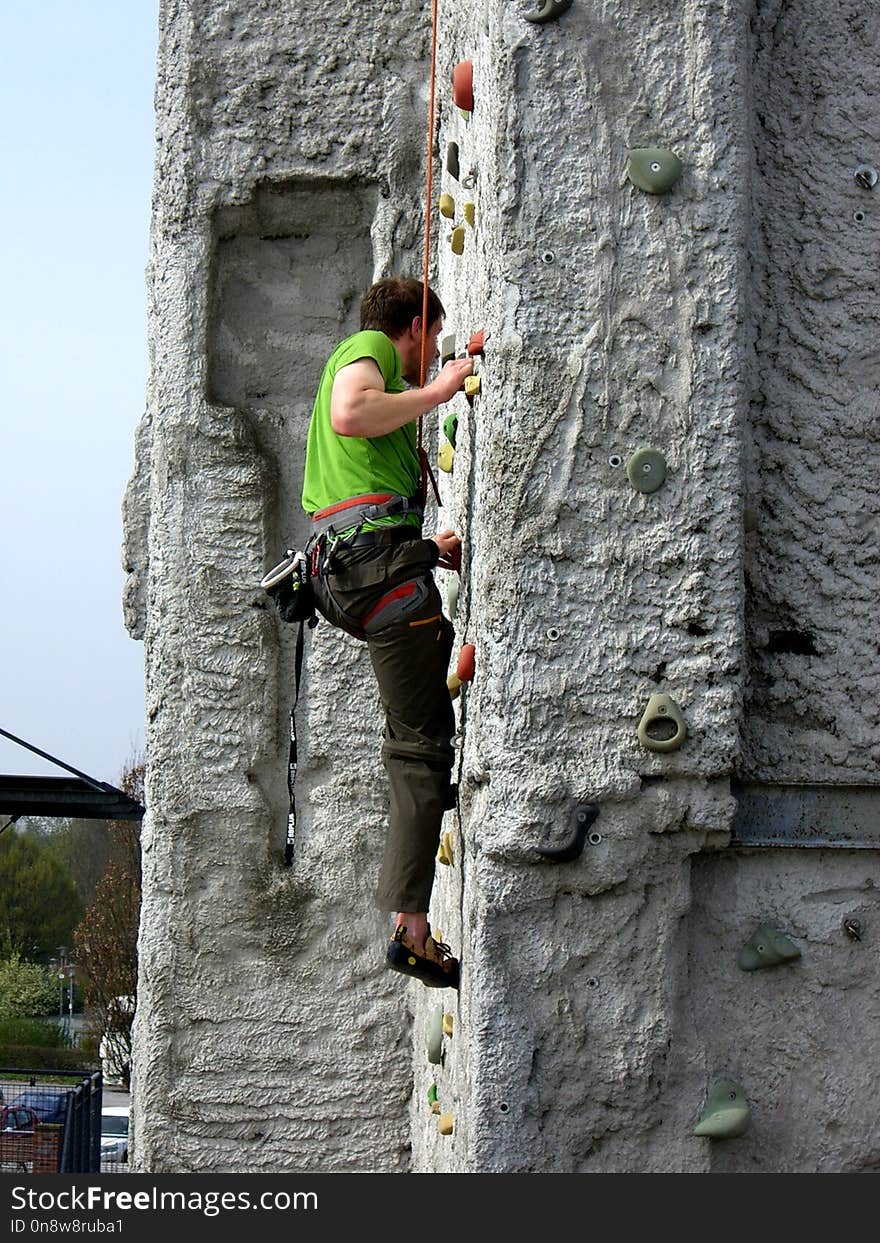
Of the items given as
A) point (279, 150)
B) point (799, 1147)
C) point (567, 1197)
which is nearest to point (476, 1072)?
point (567, 1197)

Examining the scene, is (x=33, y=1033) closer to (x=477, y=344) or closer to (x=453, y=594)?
(x=453, y=594)

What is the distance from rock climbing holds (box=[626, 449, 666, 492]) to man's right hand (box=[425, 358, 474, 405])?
445 millimetres

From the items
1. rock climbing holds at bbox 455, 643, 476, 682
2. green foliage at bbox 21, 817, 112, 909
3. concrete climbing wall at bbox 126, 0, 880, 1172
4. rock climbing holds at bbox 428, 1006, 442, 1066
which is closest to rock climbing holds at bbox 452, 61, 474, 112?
concrete climbing wall at bbox 126, 0, 880, 1172

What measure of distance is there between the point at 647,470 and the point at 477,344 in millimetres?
489

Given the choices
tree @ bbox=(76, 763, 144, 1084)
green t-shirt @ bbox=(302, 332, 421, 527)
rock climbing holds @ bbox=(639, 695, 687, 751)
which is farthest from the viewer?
tree @ bbox=(76, 763, 144, 1084)

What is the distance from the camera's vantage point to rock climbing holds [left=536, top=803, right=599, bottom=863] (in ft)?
11.7

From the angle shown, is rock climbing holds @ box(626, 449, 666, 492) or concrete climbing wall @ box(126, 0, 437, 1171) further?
concrete climbing wall @ box(126, 0, 437, 1171)

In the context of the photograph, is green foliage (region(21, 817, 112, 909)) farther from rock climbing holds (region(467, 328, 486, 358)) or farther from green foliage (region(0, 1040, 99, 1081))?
rock climbing holds (region(467, 328, 486, 358))

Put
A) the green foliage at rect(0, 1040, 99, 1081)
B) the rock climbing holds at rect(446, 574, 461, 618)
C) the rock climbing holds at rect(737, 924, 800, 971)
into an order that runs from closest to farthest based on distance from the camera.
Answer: the rock climbing holds at rect(737, 924, 800, 971), the rock climbing holds at rect(446, 574, 461, 618), the green foliage at rect(0, 1040, 99, 1081)

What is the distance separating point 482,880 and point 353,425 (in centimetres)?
107

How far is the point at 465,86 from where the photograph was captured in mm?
4086

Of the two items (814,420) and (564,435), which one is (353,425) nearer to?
(564,435)

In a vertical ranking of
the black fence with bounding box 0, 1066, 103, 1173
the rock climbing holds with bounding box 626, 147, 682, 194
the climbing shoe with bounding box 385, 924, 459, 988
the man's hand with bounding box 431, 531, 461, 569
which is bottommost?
the black fence with bounding box 0, 1066, 103, 1173

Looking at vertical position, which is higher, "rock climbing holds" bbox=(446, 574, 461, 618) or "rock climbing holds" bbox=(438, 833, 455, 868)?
"rock climbing holds" bbox=(446, 574, 461, 618)
